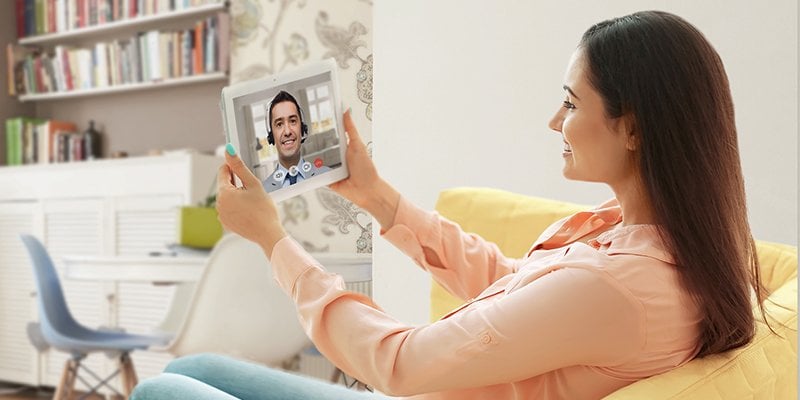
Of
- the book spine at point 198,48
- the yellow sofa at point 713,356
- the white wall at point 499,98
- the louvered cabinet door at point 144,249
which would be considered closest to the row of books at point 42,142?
the louvered cabinet door at point 144,249

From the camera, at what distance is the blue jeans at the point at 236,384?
0.96 m

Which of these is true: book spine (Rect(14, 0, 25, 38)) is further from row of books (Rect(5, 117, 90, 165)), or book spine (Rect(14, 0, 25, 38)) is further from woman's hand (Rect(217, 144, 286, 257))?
woman's hand (Rect(217, 144, 286, 257))

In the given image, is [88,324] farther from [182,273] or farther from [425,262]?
[425,262]

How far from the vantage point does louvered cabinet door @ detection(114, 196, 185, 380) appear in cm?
353

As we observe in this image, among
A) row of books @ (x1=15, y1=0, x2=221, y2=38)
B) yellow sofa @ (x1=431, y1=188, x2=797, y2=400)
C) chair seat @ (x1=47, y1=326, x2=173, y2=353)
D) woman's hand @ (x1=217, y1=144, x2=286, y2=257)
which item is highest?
→ row of books @ (x1=15, y1=0, x2=221, y2=38)

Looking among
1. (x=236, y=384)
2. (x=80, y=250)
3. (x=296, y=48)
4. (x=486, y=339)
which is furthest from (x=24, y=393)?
(x=486, y=339)

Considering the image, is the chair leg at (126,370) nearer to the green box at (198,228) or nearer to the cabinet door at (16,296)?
the green box at (198,228)

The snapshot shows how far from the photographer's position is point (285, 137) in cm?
98

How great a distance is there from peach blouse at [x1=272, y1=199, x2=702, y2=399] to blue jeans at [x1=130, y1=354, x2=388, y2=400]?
0.17m

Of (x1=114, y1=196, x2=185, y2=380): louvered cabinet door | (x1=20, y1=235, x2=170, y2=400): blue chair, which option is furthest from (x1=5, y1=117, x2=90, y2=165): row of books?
(x1=20, y1=235, x2=170, y2=400): blue chair

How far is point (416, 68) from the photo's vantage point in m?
1.97

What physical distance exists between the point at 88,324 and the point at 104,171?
0.71 meters

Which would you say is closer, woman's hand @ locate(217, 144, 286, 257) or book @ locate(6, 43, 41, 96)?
woman's hand @ locate(217, 144, 286, 257)

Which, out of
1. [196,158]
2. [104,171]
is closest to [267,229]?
[196,158]
